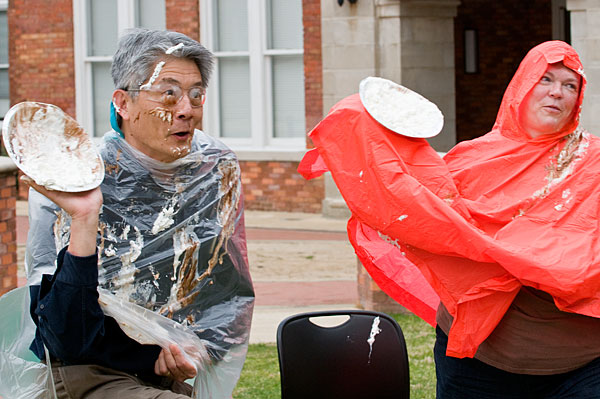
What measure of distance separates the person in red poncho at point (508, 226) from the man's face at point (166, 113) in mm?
416

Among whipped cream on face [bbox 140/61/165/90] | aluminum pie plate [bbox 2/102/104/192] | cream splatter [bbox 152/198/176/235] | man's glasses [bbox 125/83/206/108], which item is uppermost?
whipped cream on face [bbox 140/61/165/90]

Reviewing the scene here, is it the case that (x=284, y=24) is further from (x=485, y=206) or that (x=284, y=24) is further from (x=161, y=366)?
(x=161, y=366)

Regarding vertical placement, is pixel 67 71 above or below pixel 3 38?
below

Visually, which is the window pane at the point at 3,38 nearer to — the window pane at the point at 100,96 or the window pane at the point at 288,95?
the window pane at the point at 100,96

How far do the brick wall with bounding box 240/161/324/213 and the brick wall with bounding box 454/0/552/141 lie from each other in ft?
11.4

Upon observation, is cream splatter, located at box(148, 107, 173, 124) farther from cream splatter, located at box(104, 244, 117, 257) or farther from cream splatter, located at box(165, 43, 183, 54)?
cream splatter, located at box(104, 244, 117, 257)

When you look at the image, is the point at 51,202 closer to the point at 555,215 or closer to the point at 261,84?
the point at 555,215

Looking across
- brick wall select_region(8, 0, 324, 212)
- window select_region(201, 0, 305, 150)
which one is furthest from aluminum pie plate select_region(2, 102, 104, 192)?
window select_region(201, 0, 305, 150)

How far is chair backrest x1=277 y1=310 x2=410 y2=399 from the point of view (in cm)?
367

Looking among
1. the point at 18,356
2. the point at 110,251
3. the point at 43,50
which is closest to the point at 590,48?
the point at 110,251

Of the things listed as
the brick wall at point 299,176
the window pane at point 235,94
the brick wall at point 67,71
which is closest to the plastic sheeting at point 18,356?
the brick wall at point 299,176

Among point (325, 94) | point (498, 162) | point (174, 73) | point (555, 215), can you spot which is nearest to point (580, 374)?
point (555, 215)

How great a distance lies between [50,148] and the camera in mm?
2818

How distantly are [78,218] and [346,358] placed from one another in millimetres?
1352
